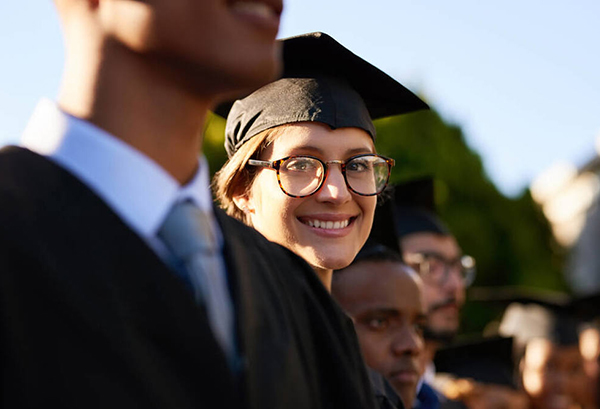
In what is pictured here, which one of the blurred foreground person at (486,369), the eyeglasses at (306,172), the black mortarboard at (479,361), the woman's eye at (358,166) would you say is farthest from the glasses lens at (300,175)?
the black mortarboard at (479,361)

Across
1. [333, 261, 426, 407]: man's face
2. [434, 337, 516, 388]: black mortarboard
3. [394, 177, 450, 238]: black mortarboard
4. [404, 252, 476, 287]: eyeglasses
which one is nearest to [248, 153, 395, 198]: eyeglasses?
[333, 261, 426, 407]: man's face

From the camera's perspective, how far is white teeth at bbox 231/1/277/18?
1.53 meters

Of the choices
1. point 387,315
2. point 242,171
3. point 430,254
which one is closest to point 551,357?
point 430,254

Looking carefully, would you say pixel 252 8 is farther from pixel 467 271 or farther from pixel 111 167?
pixel 467 271

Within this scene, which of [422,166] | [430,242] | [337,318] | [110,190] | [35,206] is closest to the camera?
[35,206]

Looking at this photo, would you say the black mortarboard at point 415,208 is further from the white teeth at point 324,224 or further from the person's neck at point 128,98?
the person's neck at point 128,98

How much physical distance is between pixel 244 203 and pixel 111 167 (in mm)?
1426

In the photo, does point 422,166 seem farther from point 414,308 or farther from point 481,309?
point 414,308

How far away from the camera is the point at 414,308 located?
355 centimetres

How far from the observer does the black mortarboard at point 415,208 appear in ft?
18.4

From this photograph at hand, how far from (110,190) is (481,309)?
18.1m

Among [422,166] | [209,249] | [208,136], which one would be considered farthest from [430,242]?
[422,166]

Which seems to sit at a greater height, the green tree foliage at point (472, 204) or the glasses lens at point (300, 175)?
the glasses lens at point (300, 175)

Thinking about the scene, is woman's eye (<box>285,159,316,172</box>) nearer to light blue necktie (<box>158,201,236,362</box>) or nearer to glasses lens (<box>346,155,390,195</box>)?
glasses lens (<box>346,155,390,195</box>)
